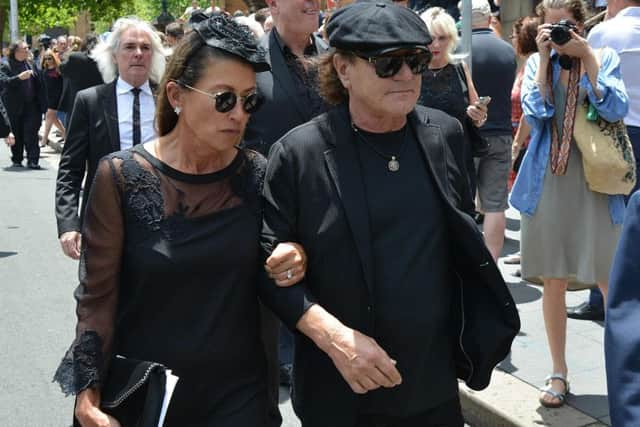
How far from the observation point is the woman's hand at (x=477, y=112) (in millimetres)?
5090

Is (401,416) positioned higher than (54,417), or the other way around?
(401,416)

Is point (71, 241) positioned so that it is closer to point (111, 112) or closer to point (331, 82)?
point (111, 112)

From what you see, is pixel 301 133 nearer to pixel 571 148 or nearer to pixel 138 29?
pixel 571 148

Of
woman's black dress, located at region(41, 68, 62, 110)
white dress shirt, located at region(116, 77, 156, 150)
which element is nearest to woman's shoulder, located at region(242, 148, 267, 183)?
white dress shirt, located at region(116, 77, 156, 150)

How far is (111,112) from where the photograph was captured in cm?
454

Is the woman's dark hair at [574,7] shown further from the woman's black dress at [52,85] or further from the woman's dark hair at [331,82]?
the woman's black dress at [52,85]

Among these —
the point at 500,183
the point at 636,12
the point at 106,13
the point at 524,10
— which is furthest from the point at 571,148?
the point at 106,13

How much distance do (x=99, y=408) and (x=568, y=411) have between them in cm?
252

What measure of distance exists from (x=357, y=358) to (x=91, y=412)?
0.70 m

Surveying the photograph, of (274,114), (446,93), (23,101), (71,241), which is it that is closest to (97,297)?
(274,114)

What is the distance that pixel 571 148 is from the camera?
4.39m

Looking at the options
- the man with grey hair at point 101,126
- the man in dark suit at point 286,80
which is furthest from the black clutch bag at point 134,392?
the man with grey hair at point 101,126

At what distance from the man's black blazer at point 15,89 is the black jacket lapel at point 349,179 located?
12.8 metres

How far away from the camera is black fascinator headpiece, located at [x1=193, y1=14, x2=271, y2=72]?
2.46 metres
